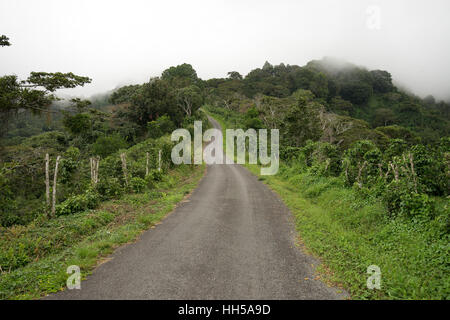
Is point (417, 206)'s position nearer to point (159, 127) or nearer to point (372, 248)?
point (372, 248)

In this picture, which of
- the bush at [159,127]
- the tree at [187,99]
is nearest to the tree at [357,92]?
the tree at [187,99]

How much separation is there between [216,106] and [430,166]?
213 feet

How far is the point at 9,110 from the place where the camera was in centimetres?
1273

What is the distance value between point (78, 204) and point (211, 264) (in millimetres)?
5972

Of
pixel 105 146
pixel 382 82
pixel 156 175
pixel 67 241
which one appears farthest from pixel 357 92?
pixel 67 241

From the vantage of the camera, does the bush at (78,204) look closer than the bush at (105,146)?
Yes

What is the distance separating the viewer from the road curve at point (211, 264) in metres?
4.11

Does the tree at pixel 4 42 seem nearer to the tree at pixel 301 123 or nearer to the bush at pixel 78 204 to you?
the bush at pixel 78 204

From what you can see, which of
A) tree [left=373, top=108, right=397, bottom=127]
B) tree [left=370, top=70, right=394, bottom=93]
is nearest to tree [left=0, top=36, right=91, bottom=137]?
tree [left=373, top=108, right=397, bottom=127]

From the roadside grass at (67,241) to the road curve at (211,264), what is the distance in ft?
1.25

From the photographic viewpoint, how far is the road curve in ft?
13.5

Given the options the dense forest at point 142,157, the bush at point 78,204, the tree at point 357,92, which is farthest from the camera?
the tree at point 357,92
